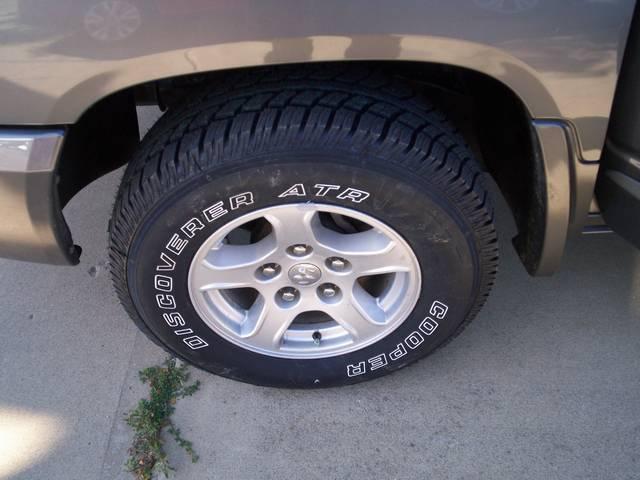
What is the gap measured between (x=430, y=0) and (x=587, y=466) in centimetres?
152

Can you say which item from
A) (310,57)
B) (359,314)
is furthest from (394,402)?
(310,57)

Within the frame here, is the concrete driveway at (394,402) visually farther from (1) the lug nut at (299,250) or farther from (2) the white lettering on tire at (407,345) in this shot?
(1) the lug nut at (299,250)

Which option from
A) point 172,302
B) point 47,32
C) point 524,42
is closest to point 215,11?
point 47,32

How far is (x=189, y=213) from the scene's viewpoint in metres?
1.75

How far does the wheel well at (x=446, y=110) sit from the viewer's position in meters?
1.89

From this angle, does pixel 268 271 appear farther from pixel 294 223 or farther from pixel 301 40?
pixel 301 40

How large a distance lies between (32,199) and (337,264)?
0.93 meters

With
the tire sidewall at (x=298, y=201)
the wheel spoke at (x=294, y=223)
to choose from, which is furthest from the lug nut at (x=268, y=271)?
the tire sidewall at (x=298, y=201)

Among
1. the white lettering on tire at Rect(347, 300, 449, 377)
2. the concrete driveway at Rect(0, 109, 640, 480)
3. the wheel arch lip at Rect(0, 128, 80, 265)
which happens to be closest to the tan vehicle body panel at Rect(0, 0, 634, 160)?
the wheel arch lip at Rect(0, 128, 80, 265)

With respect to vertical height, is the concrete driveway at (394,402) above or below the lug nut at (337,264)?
below

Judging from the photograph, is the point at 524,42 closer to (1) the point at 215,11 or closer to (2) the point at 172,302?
(1) the point at 215,11

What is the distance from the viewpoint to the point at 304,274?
1972 mm

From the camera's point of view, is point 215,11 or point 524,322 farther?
point 524,322

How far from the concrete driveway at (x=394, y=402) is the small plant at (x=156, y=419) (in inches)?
1.5
